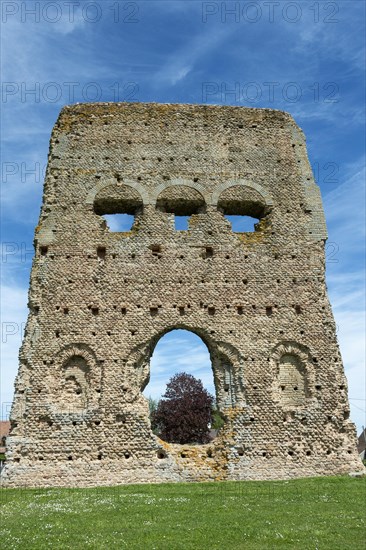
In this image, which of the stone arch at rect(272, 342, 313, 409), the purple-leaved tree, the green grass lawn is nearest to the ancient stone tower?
the stone arch at rect(272, 342, 313, 409)

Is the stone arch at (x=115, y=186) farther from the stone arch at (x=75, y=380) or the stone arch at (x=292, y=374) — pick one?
the stone arch at (x=292, y=374)

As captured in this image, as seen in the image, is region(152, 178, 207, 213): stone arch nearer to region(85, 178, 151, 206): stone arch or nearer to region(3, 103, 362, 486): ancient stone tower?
region(3, 103, 362, 486): ancient stone tower

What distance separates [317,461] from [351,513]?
4077mm

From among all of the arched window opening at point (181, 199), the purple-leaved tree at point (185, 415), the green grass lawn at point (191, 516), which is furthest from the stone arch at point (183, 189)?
the purple-leaved tree at point (185, 415)

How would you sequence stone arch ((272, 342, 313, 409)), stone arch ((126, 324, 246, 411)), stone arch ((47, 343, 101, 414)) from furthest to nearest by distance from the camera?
stone arch ((272, 342, 313, 409)) < stone arch ((126, 324, 246, 411)) < stone arch ((47, 343, 101, 414))

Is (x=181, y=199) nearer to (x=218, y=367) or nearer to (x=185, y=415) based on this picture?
(x=218, y=367)

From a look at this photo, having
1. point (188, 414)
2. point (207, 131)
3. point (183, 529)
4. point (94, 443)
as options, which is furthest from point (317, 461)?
point (188, 414)

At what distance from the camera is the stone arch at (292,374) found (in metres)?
11.9

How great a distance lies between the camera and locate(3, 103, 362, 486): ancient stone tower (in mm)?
11211

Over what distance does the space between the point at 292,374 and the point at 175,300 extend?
11.4 feet

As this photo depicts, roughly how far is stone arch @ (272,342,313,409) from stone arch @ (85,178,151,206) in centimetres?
534

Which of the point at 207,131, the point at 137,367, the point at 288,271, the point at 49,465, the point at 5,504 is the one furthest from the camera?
the point at 207,131

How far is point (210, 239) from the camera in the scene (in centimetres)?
1300

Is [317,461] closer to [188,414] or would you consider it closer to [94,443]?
[94,443]
